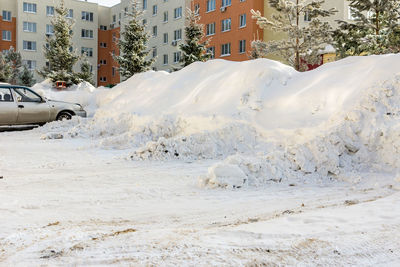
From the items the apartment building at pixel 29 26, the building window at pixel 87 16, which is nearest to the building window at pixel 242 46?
the apartment building at pixel 29 26

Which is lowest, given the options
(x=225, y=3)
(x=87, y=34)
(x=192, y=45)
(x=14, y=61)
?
(x=192, y=45)

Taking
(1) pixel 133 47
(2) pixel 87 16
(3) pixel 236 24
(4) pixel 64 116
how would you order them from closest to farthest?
(4) pixel 64 116
(1) pixel 133 47
(3) pixel 236 24
(2) pixel 87 16

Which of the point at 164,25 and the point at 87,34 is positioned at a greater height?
the point at 87,34

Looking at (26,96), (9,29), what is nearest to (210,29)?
(26,96)

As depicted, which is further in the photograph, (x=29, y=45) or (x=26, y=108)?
(x=29, y=45)

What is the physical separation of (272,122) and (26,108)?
8.29 meters

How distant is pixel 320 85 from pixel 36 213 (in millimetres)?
6201

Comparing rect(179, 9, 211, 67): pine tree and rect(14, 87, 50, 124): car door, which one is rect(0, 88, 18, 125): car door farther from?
rect(179, 9, 211, 67): pine tree

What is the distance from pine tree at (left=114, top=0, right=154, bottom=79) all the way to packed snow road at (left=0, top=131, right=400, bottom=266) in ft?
67.7

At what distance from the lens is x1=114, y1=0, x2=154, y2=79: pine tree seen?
26.7m

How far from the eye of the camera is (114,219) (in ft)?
13.0

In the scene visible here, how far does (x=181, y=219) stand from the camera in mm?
4016

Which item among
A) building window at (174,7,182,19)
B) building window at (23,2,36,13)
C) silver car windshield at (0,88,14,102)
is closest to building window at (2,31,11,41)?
building window at (23,2,36,13)

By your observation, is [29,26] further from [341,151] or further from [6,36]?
[341,151]
